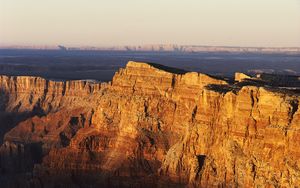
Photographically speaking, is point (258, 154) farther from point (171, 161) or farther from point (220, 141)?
point (171, 161)

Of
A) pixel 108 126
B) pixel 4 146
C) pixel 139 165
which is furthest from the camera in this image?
pixel 4 146

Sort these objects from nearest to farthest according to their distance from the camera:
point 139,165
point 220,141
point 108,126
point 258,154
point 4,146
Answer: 1. point 258,154
2. point 220,141
3. point 139,165
4. point 108,126
5. point 4,146

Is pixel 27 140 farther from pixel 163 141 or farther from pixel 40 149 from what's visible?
pixel 163 141

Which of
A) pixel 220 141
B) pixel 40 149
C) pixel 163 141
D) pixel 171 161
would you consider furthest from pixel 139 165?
pixel 40 149

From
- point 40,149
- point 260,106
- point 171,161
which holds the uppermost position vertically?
point 260,106

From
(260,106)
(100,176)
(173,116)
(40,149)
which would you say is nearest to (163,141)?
(173,116)

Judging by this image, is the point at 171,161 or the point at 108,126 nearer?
the point at 171,161

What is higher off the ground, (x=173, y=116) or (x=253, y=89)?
(x=253, y=89)
